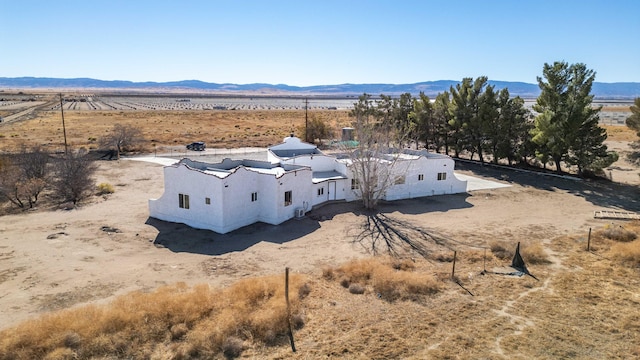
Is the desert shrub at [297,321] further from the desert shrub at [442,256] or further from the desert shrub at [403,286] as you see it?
the desert shrub at [442,256]

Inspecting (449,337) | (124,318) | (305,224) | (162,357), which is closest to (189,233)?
(305,224)

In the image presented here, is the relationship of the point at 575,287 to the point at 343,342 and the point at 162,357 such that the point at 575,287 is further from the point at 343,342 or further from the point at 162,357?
the point at 162,357

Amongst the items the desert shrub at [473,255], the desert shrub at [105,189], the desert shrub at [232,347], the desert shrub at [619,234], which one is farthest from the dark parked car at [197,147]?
the desert shrub at [232,347]

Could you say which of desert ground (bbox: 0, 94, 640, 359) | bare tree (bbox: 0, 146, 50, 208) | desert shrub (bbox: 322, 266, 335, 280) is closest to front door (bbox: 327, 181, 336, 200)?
desert ground (bbox: 0, 94, 640, 359)

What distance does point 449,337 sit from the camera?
15.1m

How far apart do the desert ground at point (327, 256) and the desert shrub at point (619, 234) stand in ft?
4.04

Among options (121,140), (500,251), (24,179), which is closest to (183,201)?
(24,179)

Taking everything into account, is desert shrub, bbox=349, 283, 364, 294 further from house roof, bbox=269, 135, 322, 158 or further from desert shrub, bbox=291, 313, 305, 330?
house roof, bbox=269, 135, 322, 158

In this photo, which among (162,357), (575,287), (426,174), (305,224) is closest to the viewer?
(162,357)

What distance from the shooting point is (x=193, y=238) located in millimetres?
25547

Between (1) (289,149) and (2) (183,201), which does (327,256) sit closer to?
(2) (183,201)

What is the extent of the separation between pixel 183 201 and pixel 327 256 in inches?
414

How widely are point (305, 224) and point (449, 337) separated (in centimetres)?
1484

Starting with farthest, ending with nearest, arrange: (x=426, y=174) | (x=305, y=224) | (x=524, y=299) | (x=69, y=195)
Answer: (x=426, y=174), (x=69, y=195), (x=305, y=224), (x=524, y=299)
